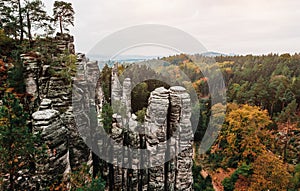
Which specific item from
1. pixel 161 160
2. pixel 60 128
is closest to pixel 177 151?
pixel 161 160

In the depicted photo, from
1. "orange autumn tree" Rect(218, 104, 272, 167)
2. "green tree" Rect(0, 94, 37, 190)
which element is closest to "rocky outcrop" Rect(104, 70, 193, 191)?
"green tree" Rect(0, 94, 37, 190)

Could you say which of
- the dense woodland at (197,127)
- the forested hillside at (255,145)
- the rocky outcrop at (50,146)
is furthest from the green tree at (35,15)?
the forested hillside at (255,145)

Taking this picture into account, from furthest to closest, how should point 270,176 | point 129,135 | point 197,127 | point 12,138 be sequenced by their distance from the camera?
point 197,127 → point 270,176 → point 129,135 → point 12,138

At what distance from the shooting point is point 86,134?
15250 mm

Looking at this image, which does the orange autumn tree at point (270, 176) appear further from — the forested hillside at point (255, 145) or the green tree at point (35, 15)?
the green tree at point (35, 15)

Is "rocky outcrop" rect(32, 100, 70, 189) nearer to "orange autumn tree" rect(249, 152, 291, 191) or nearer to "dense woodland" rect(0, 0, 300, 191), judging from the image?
"dense woodland" rect(0, 0, 300, 191)

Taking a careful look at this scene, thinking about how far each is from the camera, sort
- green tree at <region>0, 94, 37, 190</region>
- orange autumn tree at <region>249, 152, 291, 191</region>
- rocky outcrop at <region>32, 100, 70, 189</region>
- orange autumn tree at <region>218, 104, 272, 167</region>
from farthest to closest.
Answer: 1. orange autumn tree at <region>218, 104, 272, 167</region>
2. orange autumn tree at <region>249, 152, 291, 191</region>
3. rocky outcrop at <region>32, 100, 70, 189</region>
4. green tree at <region>0, 94, 37, 190</region>

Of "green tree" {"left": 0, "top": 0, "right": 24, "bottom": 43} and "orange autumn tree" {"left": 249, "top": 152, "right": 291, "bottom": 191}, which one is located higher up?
"green tree" {"left": 0, "top": 0, "right": 24, "bottom": 43}

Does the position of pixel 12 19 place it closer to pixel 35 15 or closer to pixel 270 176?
pixel 35 15

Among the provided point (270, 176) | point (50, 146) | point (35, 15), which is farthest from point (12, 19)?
point (270, 176)

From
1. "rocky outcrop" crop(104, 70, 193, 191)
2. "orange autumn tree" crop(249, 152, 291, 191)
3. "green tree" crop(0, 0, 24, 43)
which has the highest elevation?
"green tree" crop(0, 0, 24, 43)

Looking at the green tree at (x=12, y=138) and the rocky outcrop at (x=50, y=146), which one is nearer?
the green tree at (x=12, y=138)

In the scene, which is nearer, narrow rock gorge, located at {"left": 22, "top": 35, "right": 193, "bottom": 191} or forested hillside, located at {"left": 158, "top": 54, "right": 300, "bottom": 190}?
narrow rock gorge, located at {"left": 22, "top": 35, "right": 193, "bottom": 191}

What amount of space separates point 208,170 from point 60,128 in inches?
953
